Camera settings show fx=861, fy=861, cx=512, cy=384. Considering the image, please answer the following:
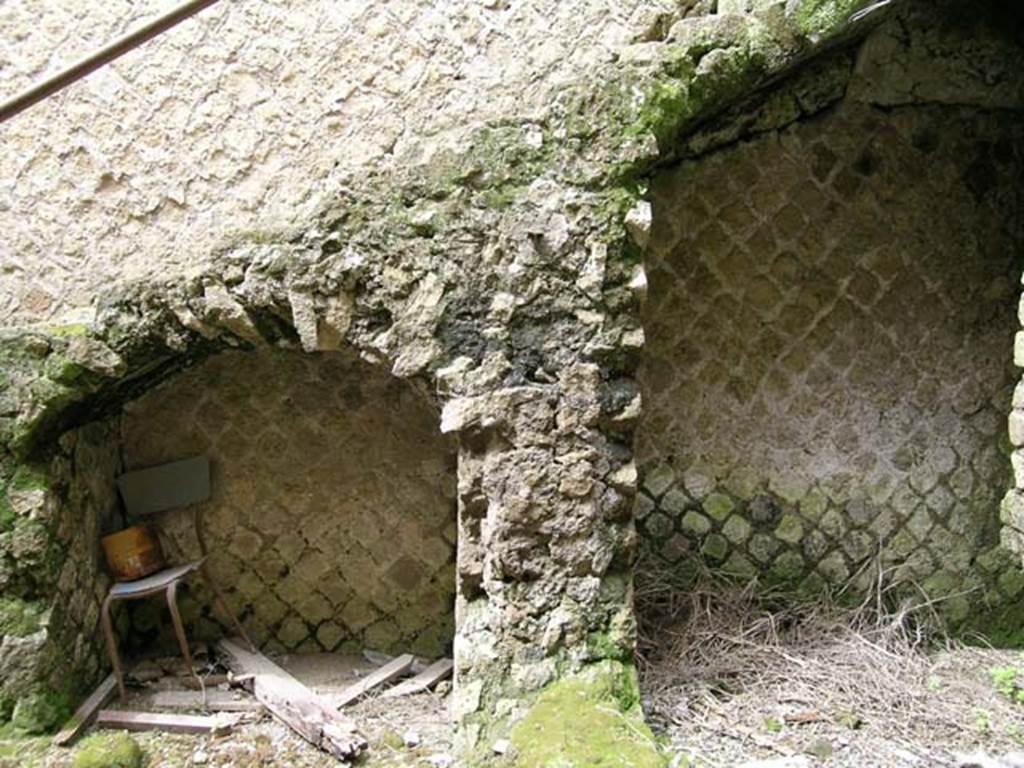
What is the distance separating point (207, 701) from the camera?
3.37 metres

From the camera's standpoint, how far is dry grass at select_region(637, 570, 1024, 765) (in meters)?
2.83

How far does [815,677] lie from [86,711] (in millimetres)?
2751

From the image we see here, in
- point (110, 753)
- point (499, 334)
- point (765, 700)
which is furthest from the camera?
point (765, 700)

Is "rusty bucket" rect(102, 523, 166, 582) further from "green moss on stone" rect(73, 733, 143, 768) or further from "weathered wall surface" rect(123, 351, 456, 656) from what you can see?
"green moss on stone" rect(73, 733, 143, 768)

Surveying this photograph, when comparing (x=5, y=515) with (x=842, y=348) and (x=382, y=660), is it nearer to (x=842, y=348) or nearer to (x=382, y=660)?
(x=382, y=660)

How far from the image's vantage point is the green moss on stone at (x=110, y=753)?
2861mm

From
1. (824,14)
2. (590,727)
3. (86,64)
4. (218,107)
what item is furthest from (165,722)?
(824,14)

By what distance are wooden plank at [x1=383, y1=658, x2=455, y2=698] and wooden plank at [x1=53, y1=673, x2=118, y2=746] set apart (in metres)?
1.10

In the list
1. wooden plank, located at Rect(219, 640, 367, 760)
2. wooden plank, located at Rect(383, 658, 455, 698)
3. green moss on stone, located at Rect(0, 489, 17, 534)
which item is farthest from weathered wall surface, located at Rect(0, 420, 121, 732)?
wooden plank, located at Rect(383, 658, 455, 698)

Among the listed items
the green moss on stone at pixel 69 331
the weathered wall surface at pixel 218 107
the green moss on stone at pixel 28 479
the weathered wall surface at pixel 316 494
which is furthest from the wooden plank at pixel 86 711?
the weathered wall surface at pixel 218 107

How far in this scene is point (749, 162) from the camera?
12.0ft

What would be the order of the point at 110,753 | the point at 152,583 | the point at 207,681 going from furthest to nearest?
the point at 207,681
the point at 152,583
the point at 110,753

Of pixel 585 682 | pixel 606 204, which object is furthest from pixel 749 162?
pixel 585 682

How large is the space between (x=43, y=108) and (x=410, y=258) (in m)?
2.25
